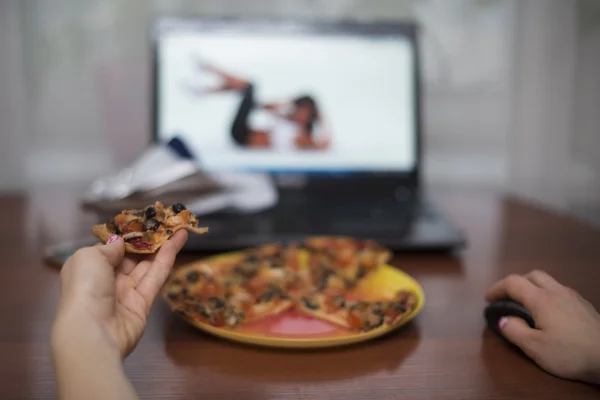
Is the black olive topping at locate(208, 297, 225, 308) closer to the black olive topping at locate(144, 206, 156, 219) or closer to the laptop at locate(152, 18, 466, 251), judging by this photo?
the black olive topping at locate(144, 206, 156, 219)

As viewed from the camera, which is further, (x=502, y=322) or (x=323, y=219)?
(x=323, y=219)

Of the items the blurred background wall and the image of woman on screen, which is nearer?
the image of woman on screen

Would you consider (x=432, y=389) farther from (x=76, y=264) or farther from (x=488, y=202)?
(x=488, y=202)

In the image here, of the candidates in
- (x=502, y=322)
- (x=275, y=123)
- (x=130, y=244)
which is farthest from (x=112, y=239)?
(x=275, y=123)

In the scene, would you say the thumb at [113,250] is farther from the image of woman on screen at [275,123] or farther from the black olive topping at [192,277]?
the image of woman on screen at [275,123]

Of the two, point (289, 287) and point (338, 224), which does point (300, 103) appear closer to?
point (338, 224)

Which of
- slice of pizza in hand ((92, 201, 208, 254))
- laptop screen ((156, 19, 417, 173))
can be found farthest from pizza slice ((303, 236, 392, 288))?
laptop screen ((156, 19, 417, 173))

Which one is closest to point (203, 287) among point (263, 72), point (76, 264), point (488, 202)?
point (76, 264)
